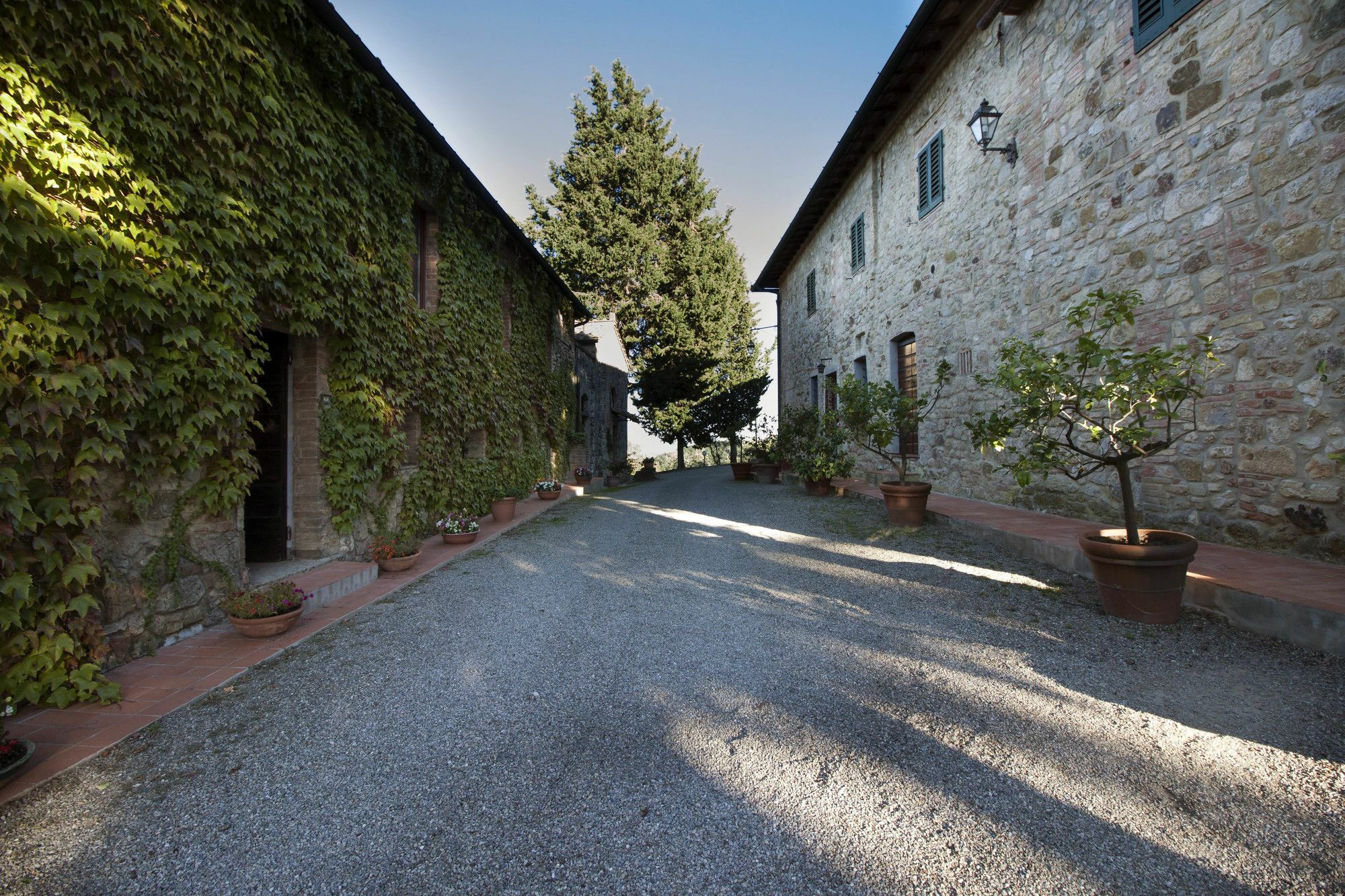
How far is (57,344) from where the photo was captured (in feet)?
8.54

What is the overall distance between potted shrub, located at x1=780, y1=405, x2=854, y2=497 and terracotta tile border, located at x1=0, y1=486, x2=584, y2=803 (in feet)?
24.9

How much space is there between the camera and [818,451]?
34.0 feet

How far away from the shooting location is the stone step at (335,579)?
13.7 ft

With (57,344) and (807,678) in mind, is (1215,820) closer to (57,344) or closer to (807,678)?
(807,678)

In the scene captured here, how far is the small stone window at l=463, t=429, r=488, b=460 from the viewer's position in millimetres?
8305

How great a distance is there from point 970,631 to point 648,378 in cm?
1708

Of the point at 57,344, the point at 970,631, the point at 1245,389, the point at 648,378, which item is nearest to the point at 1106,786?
the point at 970,631

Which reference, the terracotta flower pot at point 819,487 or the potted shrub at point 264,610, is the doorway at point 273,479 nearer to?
the potted shrub at point 264,610

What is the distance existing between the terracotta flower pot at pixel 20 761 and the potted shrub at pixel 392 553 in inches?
117

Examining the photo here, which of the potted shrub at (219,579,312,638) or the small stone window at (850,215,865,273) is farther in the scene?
the small stone window at (850,215,865,273)

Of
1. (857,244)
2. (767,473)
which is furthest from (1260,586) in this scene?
(767,473)

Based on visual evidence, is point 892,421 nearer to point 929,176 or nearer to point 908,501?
point 908,501

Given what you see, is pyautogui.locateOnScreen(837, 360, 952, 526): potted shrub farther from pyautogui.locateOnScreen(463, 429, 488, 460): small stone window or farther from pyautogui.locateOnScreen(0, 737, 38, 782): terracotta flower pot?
pyautogui.locateOnScreen(0, 737, 38, 782): terracotta flower pot

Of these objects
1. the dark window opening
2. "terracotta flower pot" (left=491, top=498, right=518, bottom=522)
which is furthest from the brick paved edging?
"terracotta flower pot" (left=491, top=498, right=518, bottom=522)
